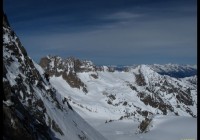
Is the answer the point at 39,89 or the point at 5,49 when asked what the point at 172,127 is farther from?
the point at 5,49

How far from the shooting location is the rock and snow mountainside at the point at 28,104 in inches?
975

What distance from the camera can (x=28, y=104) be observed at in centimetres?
3269

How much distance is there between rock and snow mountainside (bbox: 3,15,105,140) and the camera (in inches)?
975

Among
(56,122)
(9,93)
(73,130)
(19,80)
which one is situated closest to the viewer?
(9,93)

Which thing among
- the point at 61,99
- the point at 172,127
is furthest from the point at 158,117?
the point at 61,99

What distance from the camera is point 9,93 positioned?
25.8 metres

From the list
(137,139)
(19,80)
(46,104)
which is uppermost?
(19,80)

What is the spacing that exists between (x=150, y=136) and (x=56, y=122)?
26.9m

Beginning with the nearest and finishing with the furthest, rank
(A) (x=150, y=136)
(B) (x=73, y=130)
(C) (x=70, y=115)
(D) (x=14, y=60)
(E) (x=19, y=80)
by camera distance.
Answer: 1. (E) (x=19, y=80)
2. (D) (x=14, y=60)
3. (B) (x=73, y=130)
4. (C) (x=70, y=115)
5. (A) (x=150, y=136)

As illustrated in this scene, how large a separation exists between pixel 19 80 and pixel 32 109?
113 inches

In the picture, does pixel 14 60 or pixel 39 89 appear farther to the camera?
pixel 39 89

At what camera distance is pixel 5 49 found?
112 ft

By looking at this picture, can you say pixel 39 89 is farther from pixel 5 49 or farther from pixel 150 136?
pixel 150 136

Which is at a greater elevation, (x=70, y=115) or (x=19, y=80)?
(x=19, y=80)
